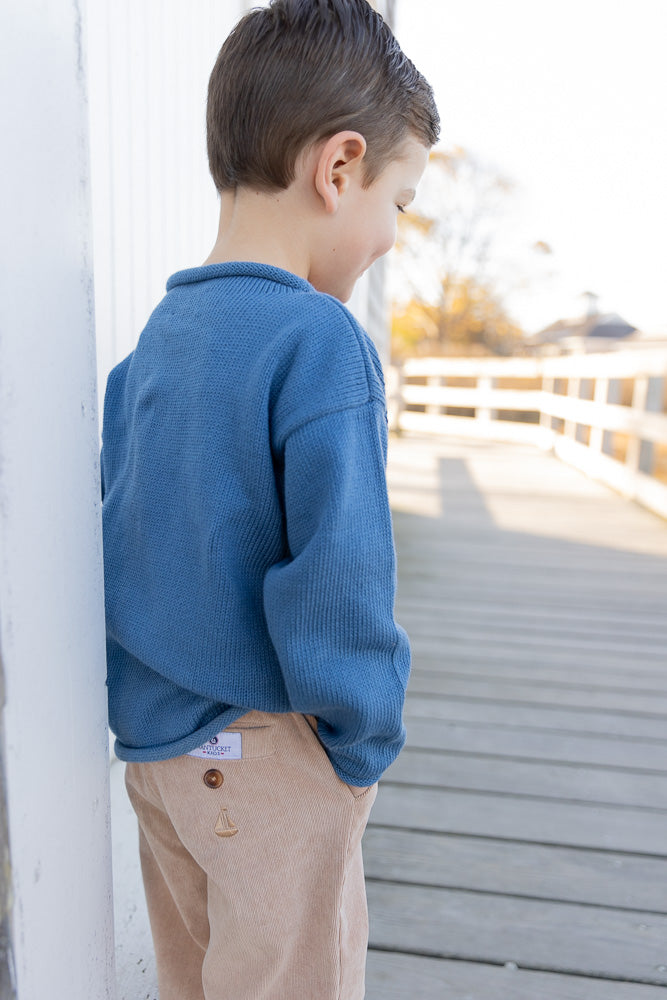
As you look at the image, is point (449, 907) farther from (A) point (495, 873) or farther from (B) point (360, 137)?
(B) point (360, 137)

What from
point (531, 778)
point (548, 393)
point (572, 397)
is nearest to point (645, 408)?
point (572, 397)

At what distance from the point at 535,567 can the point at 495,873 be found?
7.17 feet

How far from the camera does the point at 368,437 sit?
0.67 m

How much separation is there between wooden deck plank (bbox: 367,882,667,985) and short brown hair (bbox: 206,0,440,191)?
112 centimetres

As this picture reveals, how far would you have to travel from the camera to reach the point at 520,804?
1650 millimetres

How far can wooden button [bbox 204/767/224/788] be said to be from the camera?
0.76 metres

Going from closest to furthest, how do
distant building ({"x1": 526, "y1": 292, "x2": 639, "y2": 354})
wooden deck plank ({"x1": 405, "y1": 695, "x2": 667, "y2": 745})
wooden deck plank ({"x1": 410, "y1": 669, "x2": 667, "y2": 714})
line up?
wooden deck plank ({"x1": 405, "y1": 695, "x2": 667, "y2": 745}) < wooden deck plank ({"x1": 410, "y1": 669, "x2": 667, "y2": 714}) < distant building ({"x1": 526, "y1": 292, "x2": 639, "y2": 354})

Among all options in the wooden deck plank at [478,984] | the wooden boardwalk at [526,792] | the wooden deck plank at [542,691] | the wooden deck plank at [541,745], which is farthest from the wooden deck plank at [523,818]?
the wooden deck plank at [542,691]

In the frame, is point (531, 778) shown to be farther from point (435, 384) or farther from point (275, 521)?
point (435, 384)

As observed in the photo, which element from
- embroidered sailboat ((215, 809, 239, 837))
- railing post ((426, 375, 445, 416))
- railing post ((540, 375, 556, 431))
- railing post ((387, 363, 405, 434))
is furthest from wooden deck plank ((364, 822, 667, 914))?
railing post ((426, 375, 445, 416))

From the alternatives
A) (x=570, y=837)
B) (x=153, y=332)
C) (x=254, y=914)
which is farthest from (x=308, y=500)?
(x=570, y=837)

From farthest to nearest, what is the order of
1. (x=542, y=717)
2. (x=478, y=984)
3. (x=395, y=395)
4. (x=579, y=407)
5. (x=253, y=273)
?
1. (x=395, y=395)
2. (x=579, y=407)
3. (x=542, y=717)
4. (x=478, y=984)
5. (x=253, y=273)

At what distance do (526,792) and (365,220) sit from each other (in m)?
1.32

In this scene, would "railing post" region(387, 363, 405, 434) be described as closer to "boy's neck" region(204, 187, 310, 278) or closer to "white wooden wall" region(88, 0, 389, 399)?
"white wooden wall" region(88, 0, 389, 399)
